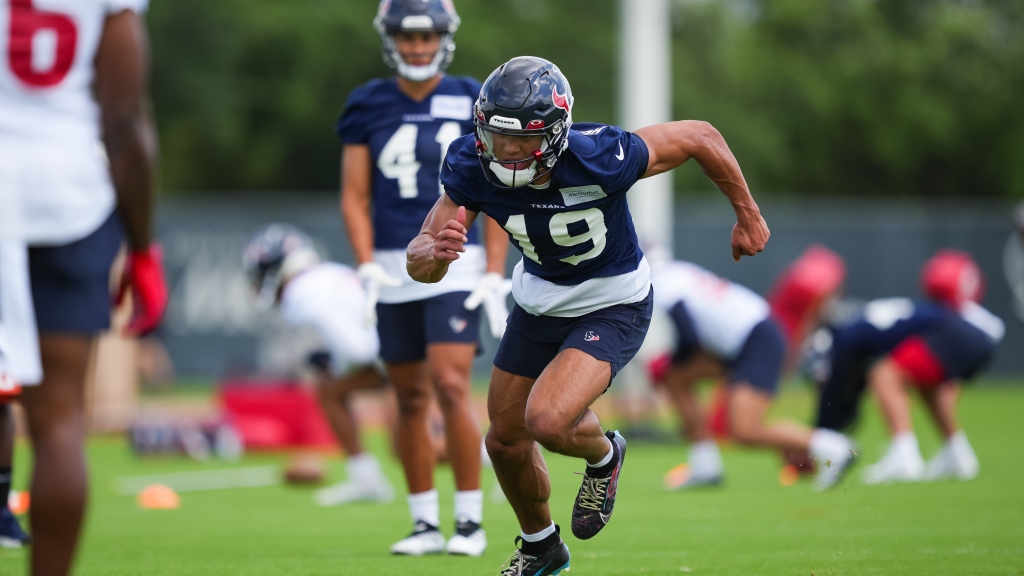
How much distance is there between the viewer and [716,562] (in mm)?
5746

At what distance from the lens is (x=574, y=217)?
490 cm

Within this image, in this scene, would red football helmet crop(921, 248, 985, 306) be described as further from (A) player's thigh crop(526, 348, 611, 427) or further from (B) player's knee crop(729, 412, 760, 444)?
(A) player's thigh crop(526, 348, 611, 427)

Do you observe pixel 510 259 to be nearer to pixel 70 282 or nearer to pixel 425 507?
pixel 425 507

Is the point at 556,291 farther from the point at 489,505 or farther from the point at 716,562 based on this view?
the point at 489,505

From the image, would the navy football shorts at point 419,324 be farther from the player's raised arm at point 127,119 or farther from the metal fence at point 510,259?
the metal fence at point 510,259

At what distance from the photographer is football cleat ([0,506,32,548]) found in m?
6.51

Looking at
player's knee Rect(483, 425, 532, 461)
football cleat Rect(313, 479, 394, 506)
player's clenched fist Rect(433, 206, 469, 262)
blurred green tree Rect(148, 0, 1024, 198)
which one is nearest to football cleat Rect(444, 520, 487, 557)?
player's knee Rect(483, 425, 532, 461)

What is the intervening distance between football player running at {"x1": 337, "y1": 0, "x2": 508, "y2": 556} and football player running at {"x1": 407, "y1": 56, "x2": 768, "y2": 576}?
1.00m

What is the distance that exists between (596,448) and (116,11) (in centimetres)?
243

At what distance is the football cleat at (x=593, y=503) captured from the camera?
4.92 m

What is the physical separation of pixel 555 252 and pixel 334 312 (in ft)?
17.4

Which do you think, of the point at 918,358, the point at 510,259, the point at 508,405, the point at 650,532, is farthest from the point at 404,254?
the point at 510,259

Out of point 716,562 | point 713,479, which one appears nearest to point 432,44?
Answer: point 716,562

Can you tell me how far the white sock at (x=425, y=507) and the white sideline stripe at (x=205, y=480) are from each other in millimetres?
4844
